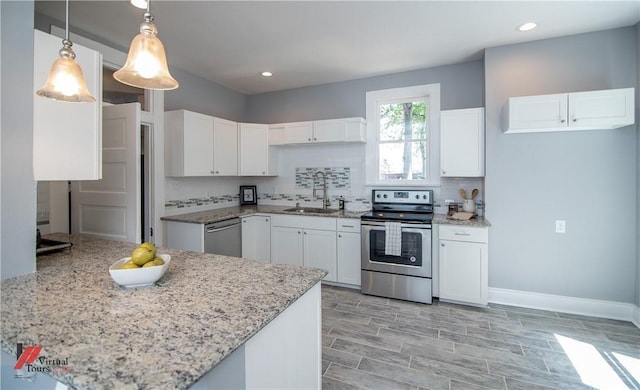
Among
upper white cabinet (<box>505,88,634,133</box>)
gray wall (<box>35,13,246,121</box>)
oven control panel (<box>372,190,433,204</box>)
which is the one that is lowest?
oven control panel (<box>372,190,433,204</box>)

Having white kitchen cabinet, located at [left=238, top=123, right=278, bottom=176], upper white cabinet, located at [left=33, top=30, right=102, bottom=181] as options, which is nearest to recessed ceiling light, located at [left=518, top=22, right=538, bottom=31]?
white kitchen cabinet, located at [left=238, top=123, right=278, bottom=176]

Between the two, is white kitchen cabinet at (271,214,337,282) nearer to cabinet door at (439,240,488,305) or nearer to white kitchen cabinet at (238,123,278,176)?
white kitchen cabinet at (238,123,278,176)

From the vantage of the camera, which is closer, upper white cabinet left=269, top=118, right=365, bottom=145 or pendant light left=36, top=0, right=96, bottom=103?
pendant light left=36, top=0, right=96, bottom=103

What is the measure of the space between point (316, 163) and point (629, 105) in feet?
10.7

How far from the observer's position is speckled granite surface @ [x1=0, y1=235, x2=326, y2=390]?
76cm

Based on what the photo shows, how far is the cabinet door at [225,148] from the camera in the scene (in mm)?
3799

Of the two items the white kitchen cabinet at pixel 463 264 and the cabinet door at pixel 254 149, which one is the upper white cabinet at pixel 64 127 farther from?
the white kitchen cabinet at pixel 463 264

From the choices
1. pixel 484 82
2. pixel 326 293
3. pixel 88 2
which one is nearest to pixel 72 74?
pixel 88 2

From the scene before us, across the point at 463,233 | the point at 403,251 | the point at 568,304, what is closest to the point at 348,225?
the point at 403,251

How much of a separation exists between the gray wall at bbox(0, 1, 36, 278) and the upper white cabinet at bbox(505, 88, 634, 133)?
136 inches

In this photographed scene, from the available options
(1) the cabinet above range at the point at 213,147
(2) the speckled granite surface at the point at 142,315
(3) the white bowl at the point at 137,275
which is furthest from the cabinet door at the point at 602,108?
(1) the cabinet above range at the point at 213,147

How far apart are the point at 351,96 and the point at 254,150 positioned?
1.55 m

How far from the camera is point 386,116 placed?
4.01 metres

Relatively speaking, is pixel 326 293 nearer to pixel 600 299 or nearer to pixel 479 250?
pixel 479 250
